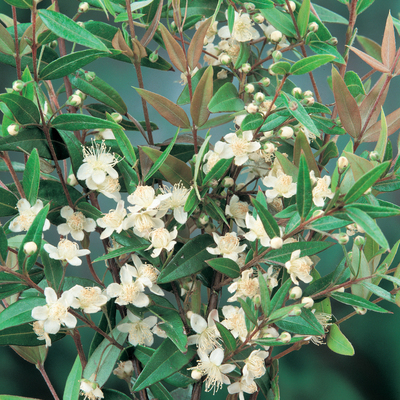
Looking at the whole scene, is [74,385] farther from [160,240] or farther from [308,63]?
[308,63]

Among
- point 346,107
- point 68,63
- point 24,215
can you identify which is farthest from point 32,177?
point 346,107

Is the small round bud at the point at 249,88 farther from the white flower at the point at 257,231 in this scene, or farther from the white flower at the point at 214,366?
the white flower at the point at 214,366

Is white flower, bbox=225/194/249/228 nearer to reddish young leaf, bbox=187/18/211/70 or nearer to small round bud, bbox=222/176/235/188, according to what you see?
small round bud, bbox=222/176/235/188

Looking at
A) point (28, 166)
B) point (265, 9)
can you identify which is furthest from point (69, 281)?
point (265, 9)

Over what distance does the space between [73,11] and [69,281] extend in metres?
1.04

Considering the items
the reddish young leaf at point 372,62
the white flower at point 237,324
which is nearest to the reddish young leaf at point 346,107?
the reddish young leaf at point 372,62

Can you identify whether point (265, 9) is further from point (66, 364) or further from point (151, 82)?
point (66, 364)

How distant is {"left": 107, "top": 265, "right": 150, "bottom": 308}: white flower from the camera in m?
0.70

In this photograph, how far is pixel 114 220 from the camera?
27.4 inches

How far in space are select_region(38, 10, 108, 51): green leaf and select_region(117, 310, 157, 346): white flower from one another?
0.45 metres

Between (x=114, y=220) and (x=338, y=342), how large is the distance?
44cm

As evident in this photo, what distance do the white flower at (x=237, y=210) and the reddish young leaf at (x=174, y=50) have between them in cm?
24

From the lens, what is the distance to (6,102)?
65 cm

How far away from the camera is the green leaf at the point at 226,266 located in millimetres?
653
